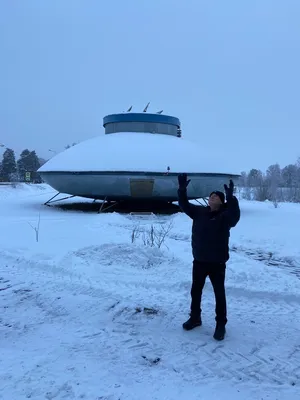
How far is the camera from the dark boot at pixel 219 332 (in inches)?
150

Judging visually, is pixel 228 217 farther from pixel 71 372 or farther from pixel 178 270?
pixel 178 270

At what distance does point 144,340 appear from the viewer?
3.78 metres

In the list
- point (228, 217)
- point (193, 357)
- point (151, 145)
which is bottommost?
point (193, 357)

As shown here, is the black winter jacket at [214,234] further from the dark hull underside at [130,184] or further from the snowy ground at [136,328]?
the dark hull underside at [130,184]

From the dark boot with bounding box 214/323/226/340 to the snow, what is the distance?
1145cm

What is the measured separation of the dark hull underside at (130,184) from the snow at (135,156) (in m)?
0.22

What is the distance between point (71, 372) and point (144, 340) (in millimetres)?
891

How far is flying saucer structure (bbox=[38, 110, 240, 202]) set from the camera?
50.1ft

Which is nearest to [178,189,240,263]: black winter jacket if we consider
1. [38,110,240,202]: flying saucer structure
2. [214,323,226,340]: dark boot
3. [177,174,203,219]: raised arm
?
[177,174,203,219]: raised arm

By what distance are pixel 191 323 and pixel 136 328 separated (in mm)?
599

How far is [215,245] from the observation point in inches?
154

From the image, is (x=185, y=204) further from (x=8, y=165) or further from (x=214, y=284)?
(x=8, y=165)

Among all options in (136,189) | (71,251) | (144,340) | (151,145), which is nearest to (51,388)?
(144,340)

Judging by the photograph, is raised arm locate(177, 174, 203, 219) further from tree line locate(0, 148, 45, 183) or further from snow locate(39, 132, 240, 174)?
tree line locate(0, 148, 45, 183)
